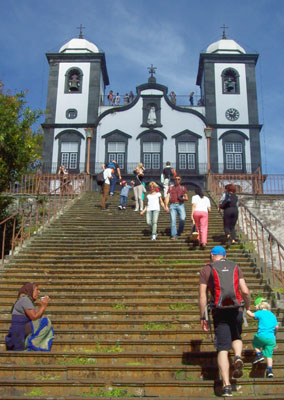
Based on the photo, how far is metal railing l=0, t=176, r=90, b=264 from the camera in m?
11.4

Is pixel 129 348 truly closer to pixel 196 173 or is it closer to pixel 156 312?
pixel 156 312

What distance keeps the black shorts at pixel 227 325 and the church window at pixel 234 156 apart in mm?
22755

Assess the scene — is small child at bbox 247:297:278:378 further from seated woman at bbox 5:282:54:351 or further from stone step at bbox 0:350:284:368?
seated woman at bbox 5:282:54:351

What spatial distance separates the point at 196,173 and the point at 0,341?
838 inches

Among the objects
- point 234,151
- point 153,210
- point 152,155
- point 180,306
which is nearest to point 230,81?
point 234,151

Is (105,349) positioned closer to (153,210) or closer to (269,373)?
(269,373)

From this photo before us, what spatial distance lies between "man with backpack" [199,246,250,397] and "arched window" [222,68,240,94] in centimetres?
2575

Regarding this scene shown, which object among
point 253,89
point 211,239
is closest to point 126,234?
point 211,239

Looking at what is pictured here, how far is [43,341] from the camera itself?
620cm

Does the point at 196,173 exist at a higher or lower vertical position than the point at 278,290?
higher

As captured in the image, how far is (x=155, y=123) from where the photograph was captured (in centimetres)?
2830

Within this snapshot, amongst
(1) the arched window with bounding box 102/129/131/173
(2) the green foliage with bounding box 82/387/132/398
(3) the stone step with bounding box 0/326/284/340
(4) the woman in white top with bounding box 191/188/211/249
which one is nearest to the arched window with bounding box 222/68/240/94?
(1) the arched window with bounding box 102/129/131/173

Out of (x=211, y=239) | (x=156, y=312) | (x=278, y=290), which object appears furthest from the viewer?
(x=211, y=239)

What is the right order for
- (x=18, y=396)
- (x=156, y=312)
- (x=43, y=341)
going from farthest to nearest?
(x=156, y=312)
(x=43, y=341)
(x=18, y=396)
